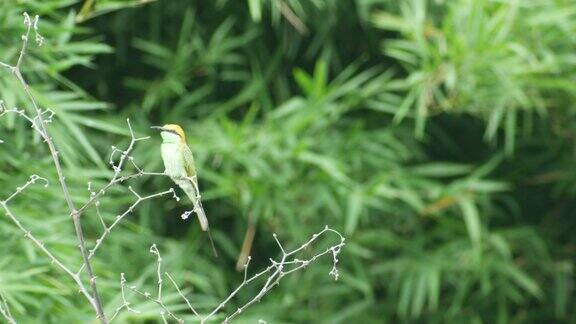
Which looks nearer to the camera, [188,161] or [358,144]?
[188,161]

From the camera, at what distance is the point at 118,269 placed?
3.06 metres

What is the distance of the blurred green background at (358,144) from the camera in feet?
10.4

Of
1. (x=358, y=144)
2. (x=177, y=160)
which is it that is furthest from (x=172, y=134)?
(x=358, y=144)

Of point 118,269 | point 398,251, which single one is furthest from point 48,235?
point 398,251

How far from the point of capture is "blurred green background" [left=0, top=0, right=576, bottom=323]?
3180mm

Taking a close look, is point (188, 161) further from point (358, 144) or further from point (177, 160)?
point (358, 144)

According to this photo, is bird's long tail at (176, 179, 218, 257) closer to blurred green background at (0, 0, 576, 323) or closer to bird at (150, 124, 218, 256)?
bird at (150, 124, 218, 256)

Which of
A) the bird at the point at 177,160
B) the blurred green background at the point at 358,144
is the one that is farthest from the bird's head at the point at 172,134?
the blurred green background at the point at 358,144

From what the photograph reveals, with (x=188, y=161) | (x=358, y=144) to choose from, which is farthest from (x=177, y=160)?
(x=358, y=144)

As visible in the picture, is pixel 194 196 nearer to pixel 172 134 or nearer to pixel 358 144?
pixel 172 134

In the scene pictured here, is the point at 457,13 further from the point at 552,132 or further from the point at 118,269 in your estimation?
the point at 118,269

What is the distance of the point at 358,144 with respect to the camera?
337 centimetres

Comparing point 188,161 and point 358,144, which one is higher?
point 188,161

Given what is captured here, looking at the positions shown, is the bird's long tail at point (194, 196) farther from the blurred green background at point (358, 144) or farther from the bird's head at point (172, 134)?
the blurred green background at point (358, 144)
